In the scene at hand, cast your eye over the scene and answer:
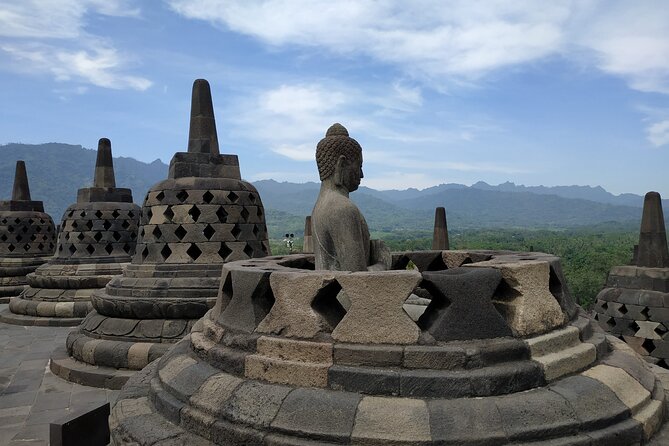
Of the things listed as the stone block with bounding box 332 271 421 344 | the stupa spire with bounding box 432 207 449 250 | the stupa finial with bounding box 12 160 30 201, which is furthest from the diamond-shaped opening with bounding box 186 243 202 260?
the stupa finial with bounding box 12 160 30 201

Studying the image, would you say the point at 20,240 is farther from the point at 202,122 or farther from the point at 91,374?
the point at 91,374

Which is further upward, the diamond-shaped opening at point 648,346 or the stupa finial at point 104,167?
the stupa finial at point 104,167

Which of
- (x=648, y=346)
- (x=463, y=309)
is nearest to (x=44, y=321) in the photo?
(x=463, y=309)

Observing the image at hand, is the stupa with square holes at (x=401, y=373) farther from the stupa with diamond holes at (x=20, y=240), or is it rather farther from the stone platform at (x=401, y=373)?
the stupa with diamond holes at (x=20, y=240)

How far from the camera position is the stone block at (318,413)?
2428mm

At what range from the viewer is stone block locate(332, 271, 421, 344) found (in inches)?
106

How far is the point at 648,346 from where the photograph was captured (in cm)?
870

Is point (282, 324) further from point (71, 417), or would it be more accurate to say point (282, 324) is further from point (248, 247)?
point (248, 247)

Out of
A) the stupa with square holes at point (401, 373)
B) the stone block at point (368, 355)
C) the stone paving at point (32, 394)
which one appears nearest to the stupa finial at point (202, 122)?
the stone paving at point (32, 394)

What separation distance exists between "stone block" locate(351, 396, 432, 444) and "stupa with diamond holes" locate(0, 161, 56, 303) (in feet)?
41.5

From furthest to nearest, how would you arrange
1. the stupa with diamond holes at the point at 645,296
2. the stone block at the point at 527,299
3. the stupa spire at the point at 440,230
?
1. the stupa spire at the point at 440,230
2. the stupa with diamond holes at the point at 645,296
3. the stone block at the point at 527,299

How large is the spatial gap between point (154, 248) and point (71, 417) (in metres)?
3.85

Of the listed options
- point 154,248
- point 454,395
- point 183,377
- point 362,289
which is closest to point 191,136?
point 154,248

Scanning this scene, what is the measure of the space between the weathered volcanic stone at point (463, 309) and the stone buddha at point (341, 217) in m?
0.87
